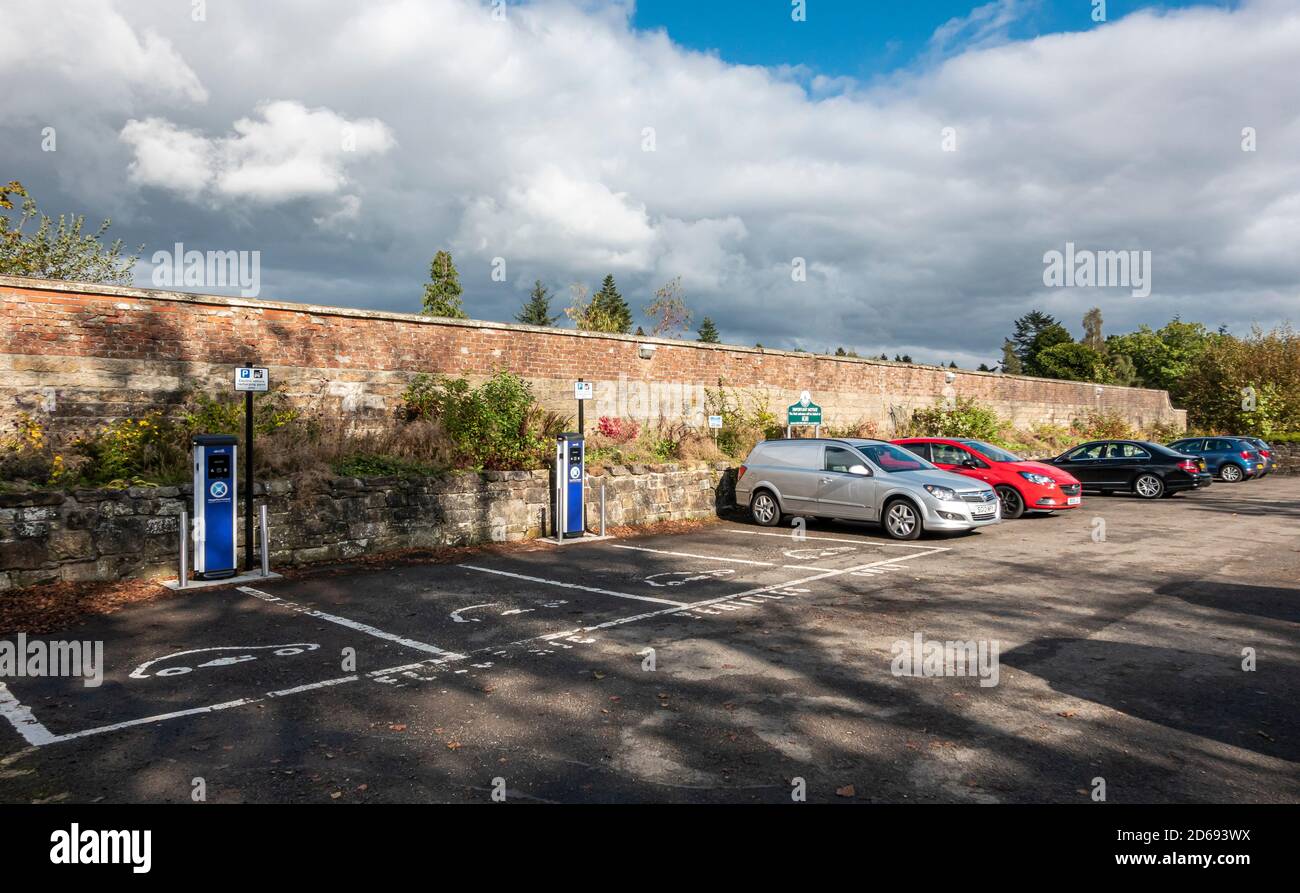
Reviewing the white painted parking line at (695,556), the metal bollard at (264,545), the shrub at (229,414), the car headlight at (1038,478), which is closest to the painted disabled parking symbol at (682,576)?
the white painted parking line at (695,556)

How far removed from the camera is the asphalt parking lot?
396cm

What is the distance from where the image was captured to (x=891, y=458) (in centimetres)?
1372

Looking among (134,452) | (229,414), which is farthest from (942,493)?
(134,452)

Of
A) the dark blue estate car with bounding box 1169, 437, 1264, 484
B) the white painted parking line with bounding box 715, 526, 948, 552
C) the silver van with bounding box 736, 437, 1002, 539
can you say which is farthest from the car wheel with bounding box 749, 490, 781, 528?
the dark blue estate car with bounding box 1169, 437, 1264, 484

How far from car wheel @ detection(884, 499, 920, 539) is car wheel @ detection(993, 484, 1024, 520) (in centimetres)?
433

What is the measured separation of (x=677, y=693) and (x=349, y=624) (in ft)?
12.0

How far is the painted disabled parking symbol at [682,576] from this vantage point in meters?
9.30

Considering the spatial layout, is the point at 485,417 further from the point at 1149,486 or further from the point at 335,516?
the point at 1149,486

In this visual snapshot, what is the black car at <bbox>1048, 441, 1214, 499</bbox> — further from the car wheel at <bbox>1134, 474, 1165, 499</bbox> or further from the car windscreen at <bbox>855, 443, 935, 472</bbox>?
Answer: the car windscreen at <bbox>855, 443, 935, 472</bbox>

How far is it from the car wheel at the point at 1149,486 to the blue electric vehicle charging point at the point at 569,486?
15.6 metres
